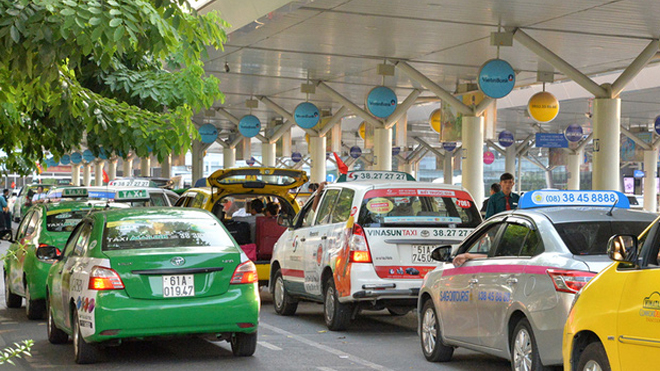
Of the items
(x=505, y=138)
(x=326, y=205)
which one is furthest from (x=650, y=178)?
(x=326, y=205)

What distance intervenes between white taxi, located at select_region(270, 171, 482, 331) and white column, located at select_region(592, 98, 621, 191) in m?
12.1

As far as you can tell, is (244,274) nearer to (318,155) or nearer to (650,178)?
(318,155)

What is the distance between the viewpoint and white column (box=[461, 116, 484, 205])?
Answer: 2853cm

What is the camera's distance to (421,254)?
1176cm

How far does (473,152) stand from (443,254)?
19.6m

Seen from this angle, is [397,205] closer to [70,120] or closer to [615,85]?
[70,120]

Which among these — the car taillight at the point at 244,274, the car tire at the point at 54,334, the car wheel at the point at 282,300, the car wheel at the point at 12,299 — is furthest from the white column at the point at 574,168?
the car taillight at the point at 244,274

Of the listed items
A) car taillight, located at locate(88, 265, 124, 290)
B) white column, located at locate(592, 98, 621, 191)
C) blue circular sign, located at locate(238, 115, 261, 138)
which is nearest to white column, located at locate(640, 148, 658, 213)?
blue circular sign, located at locate(238, 115, 261, 138)

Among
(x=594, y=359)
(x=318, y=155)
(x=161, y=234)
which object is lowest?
(x=594, y=359)

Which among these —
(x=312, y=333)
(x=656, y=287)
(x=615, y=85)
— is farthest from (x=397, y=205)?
(x=615, y=85)

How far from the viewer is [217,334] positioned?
9445 mm

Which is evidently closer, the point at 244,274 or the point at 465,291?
the point at 465,291

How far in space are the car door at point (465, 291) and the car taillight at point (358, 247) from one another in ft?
7.17

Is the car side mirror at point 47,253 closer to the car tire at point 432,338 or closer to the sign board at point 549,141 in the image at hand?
the car tire at point 432,338
